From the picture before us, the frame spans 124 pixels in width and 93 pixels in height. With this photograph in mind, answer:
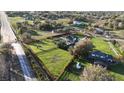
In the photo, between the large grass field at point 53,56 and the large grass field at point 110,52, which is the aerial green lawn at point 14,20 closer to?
the large grass field at point 53,56

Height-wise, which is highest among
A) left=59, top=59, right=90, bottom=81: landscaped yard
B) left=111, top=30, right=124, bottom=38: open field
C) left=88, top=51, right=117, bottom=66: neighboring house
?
left=111, top=30, right=124, bottom=38: open field

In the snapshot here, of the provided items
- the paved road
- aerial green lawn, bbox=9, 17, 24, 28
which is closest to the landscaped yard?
the paved road

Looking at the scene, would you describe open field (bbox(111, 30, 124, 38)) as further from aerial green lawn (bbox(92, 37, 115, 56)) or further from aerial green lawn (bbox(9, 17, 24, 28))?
aerial green lawn (bbox(9, 17, 24, 28))

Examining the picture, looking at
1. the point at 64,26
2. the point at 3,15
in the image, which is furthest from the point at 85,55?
the point at 3,15

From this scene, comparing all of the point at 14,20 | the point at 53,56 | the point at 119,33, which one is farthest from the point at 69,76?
the point at 14,20

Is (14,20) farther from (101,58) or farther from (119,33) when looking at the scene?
(119,33)
